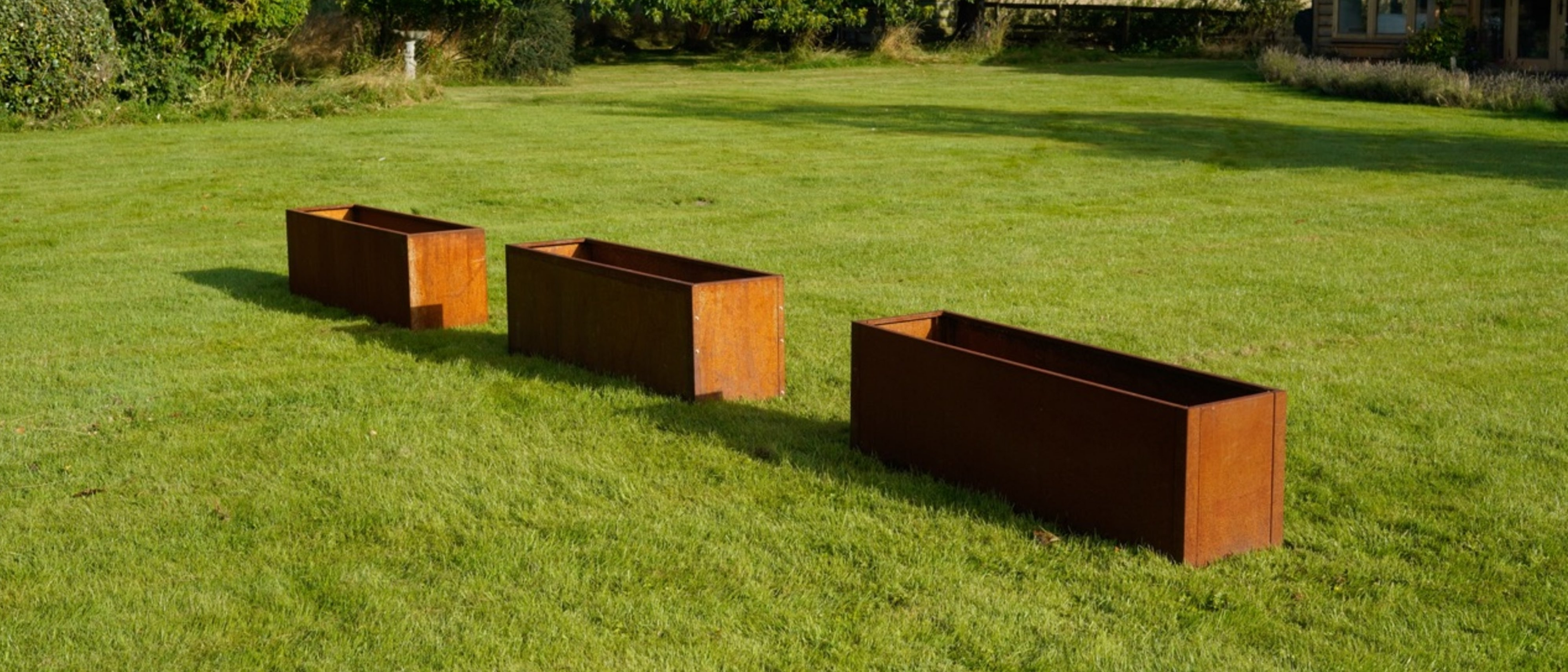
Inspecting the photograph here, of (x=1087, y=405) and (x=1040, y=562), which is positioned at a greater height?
(x=1087, y=405)

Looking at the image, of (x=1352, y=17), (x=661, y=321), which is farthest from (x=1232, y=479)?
(x=1352, y=17)

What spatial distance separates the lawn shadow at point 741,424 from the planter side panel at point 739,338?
12cm

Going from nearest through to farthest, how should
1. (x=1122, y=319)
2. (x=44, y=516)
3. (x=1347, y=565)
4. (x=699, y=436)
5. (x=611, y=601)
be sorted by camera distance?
(x=611, y=601), (x=1347, y=565), (x=44, y=516), (x=699, y=436), (x=1122, y=319)

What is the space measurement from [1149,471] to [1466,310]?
5.93 meters

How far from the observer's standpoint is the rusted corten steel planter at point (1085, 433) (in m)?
5.54

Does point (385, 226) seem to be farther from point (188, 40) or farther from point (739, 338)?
point (188, 40)

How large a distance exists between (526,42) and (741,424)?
957 inches

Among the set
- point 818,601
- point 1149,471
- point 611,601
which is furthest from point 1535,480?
point 611,601

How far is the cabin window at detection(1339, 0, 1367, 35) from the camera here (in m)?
36.5

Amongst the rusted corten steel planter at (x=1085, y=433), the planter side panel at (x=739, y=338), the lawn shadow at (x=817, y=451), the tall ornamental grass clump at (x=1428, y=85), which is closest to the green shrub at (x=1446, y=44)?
the tall ornamental grass clump at (x=1428, y=85)

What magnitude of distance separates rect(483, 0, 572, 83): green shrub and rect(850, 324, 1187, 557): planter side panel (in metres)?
24.8

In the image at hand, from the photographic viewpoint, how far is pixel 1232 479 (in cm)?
560

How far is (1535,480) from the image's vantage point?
6656mm

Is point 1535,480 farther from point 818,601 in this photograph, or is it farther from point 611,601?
point 611,601
